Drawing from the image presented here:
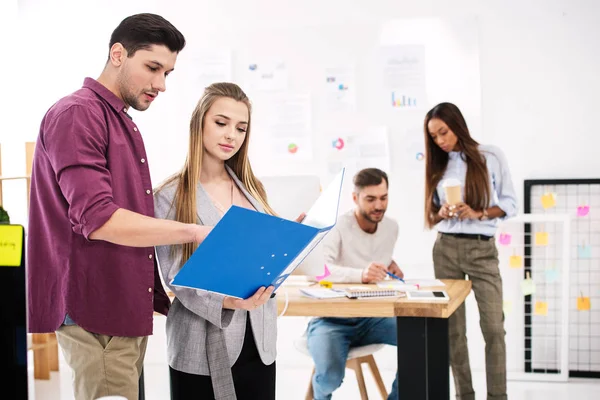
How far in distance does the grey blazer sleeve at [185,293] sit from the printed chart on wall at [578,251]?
8.98ft

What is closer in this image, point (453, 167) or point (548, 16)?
point (453, 167)

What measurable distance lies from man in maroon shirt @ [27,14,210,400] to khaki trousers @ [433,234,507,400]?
6.98 feet

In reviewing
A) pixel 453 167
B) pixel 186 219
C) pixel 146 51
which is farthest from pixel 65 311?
pixel 453 167

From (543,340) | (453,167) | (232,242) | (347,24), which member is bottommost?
(543,340)

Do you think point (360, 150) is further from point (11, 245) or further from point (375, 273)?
point (11, 245)

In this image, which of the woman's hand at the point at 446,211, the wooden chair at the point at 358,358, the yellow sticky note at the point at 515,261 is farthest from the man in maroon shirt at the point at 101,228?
the yellow sticky note at the point at 515,261

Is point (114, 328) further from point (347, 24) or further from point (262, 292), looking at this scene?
point (347, 24)

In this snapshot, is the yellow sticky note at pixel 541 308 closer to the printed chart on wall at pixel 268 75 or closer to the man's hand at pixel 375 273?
the man's hand at pixel 375 273

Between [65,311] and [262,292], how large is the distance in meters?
0.42

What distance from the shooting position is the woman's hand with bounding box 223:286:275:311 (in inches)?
59.3

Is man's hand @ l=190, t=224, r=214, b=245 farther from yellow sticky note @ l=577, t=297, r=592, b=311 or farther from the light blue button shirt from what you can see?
yellow sticky note @ l=577, t=297, r=592, b=311

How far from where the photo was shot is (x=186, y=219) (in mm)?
1610

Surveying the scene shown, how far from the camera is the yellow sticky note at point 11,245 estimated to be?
84 cm

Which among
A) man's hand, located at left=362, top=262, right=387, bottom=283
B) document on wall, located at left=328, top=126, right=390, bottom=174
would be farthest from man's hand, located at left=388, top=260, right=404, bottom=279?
document on wall, located at left=328, top=126, right=390, bottom=174
